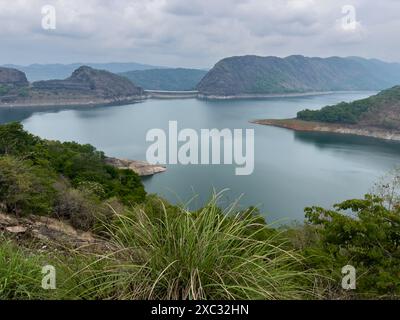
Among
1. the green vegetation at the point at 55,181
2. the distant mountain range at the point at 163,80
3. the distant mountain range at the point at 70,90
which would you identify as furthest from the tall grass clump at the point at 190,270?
the distant mountain range at the point at 163,80

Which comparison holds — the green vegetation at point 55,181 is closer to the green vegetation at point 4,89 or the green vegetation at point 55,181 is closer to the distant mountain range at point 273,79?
the green vegetation at point 4,89

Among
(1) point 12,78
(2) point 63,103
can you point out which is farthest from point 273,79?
(1) point 12,78

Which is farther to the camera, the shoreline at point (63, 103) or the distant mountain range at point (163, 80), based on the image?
the distant mountain range at point (163, 80)

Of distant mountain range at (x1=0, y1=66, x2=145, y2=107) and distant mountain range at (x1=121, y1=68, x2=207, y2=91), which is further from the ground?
distant mountain range at (x1=121, y1=68, x2=207, y2=91)

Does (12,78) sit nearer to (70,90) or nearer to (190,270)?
(70,90)

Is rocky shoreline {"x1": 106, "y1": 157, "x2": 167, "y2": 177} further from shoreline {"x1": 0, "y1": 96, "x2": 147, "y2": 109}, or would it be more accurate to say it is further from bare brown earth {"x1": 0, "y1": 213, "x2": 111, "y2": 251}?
shoreline {"x1": 0, "y1": 96, "x2": 147, "y2": 109}

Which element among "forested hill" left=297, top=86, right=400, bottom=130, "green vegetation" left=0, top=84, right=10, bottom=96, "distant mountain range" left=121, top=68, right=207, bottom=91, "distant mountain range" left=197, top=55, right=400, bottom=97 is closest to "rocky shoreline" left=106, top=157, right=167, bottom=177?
"forested hill" left=297, top=86, right=400, bottom=130
